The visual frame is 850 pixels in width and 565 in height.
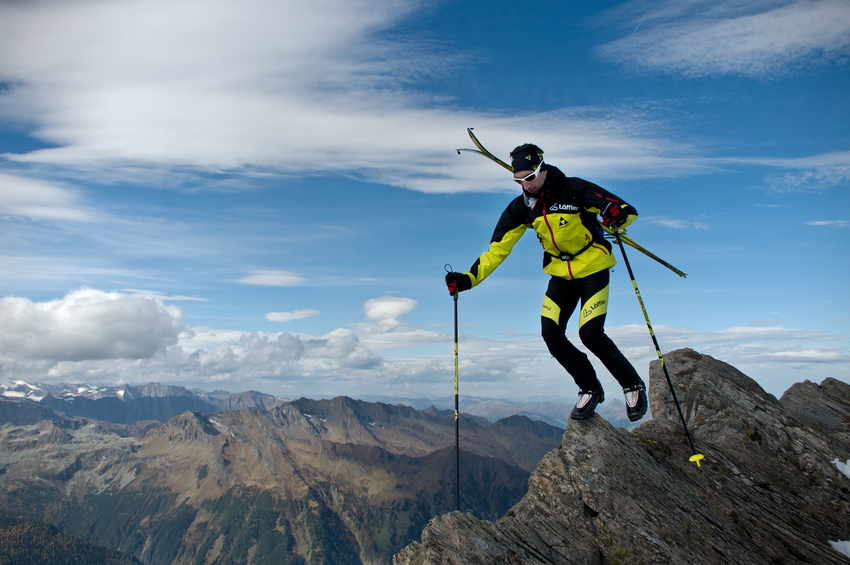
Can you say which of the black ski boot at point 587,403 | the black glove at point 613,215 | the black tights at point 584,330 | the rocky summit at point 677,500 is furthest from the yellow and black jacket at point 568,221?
the rocky summit at point 677,500

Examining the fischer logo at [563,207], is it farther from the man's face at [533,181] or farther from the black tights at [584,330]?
the black tights at [584,330]

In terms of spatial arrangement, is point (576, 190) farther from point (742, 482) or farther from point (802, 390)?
point (802, 390)

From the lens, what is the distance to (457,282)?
12547 mm

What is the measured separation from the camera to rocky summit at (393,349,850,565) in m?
9.31

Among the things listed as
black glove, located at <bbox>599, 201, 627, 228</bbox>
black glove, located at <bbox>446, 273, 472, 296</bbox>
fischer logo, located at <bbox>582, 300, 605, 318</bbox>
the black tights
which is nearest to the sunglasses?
black glove, located at <bbox>599, 201, 627, 228</bbox>

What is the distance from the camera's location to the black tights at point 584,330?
464 inches

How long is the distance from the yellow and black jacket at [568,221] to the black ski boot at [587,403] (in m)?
3.06

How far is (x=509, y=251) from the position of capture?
12.9 metres

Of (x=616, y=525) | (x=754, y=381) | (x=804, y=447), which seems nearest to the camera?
(x=616, y=525)

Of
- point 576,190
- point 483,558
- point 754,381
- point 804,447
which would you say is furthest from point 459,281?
point 754,381

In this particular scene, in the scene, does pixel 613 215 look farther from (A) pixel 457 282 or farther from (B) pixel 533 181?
(A) pixel 457 282

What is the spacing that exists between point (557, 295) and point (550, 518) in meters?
5.29

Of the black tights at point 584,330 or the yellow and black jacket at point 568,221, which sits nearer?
the yellow and black jacket at point 568,221

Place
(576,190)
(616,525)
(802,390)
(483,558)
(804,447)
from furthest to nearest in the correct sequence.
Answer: (802,390)
(804,447)
(576,190)
(616,525)
(483,558)
